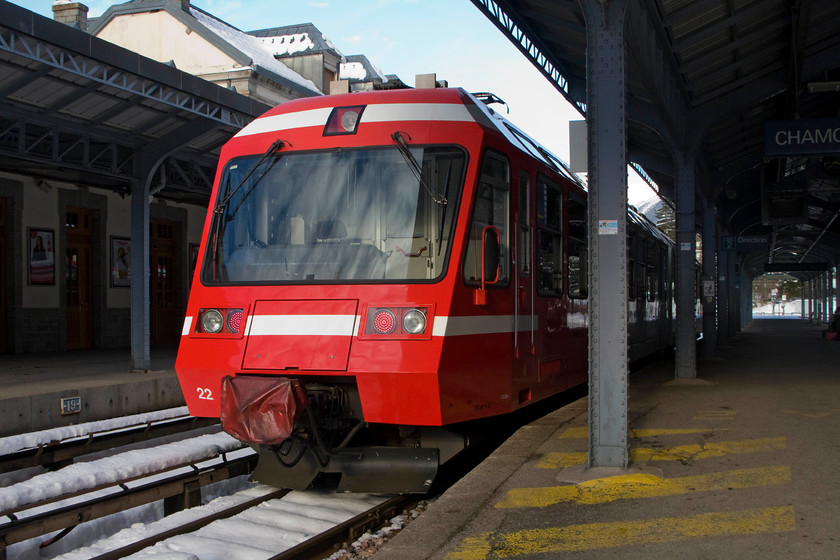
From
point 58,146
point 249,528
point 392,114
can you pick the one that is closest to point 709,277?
point 58,146

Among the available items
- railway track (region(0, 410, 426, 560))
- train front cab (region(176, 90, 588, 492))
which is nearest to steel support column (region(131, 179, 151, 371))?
railway track (region(0, 410, 426, 560))

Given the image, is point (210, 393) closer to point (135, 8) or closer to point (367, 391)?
point (367, 391)

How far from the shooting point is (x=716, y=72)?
1321cm

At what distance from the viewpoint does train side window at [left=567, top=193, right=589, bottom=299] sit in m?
8.88

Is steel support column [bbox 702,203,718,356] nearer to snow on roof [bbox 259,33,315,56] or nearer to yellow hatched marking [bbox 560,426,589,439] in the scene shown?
yellow hatched marking [bbox 560,426,589,439]

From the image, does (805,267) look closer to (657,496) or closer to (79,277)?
(79,277)

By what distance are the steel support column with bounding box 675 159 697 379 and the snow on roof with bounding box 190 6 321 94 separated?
19.0m

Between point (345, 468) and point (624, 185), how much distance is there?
2973 mm

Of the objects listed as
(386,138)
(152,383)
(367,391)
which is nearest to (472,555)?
(367,391)

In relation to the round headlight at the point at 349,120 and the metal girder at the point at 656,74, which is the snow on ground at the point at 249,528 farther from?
the metal girder at the point at 656,74

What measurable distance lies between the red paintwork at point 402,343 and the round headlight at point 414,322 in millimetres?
70

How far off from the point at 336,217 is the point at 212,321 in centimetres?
126

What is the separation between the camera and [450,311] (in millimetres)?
6031

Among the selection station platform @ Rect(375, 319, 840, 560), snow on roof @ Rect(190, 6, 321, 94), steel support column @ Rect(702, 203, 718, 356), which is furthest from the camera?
snow on roof @ Rect(190, 6, 321, 94)
